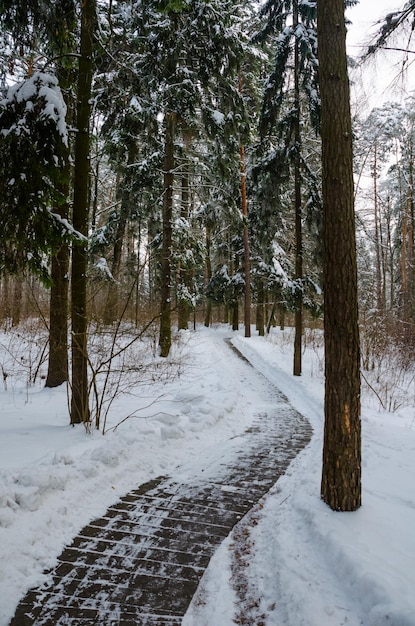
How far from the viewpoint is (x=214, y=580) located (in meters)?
2.75

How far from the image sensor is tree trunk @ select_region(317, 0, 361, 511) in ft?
11.3

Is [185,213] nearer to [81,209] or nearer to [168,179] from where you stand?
[168,179]

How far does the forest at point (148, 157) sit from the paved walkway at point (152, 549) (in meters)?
1.91

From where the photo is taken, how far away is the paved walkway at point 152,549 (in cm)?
240

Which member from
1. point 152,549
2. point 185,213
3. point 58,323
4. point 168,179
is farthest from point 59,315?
point 185,213

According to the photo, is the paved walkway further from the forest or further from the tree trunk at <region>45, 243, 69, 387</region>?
the tree trunk at <region>45, 243, 69, 387</region>

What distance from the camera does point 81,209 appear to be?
5.48 m

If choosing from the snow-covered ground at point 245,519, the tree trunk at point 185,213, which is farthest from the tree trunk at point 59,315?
the tree trunk at point 185,213

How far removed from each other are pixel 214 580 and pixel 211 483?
5.44 ft

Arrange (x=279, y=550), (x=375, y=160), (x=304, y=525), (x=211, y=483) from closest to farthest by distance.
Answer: (x=279, y=550), (x=304, y=525), (x=211, y=483), (x=375, y=160)

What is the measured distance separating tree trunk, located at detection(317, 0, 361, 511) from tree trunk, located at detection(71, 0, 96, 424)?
351 centimetres

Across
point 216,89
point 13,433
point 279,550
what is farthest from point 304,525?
point 216,89

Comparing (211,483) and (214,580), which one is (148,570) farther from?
(211,483)

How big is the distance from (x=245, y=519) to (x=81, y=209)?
4.60 m
